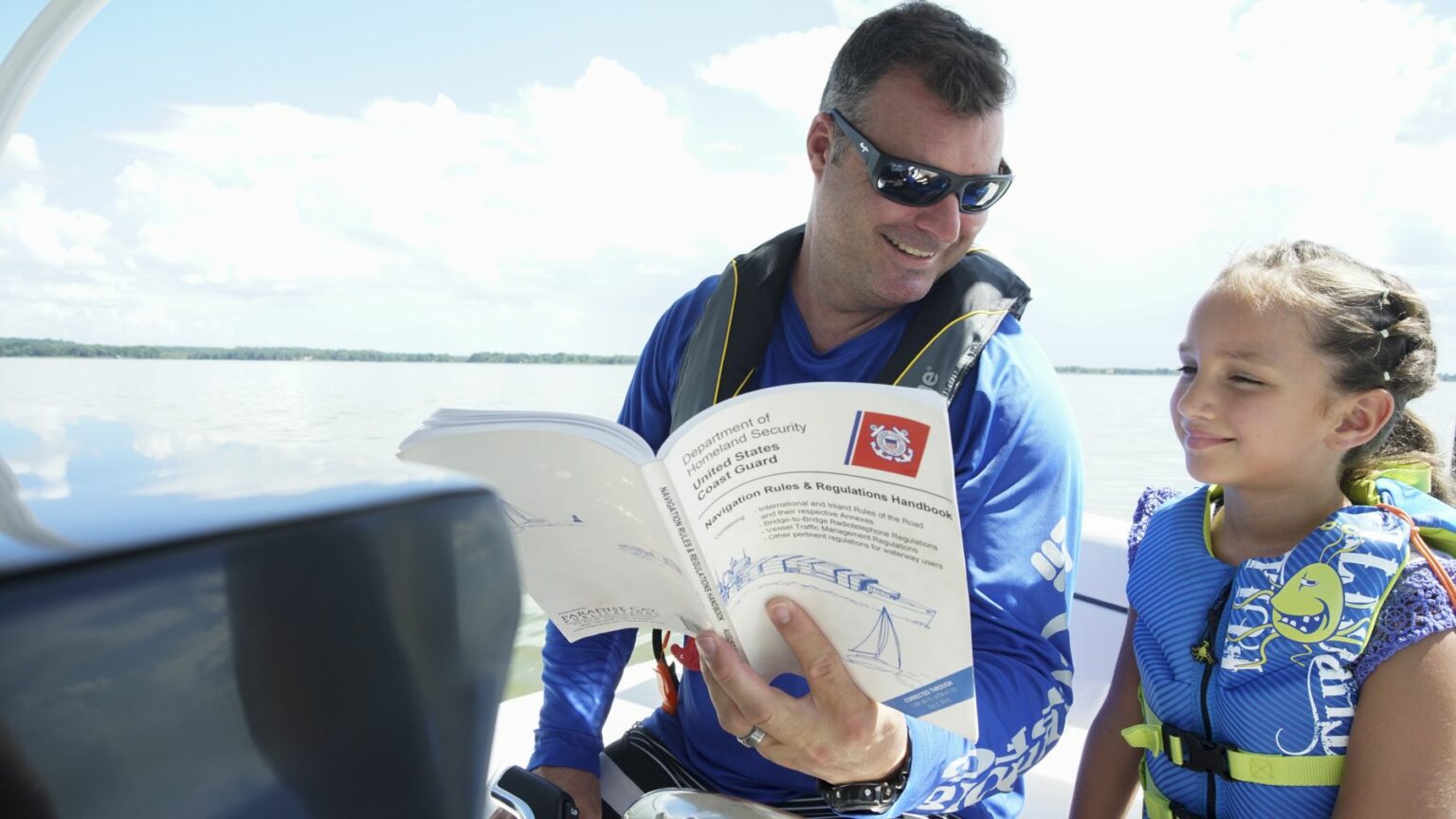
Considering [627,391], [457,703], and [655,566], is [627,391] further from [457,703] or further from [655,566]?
[457,703]

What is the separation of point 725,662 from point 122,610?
0.92m

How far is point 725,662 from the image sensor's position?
1.18m

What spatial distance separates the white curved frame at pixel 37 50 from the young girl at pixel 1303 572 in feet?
6.86

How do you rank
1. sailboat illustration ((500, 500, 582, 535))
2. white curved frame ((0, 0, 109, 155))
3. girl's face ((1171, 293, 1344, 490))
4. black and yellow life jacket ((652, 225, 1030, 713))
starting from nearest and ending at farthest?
sailboat illustration ((500, 500, 582, 535)) → girl's face ((1171, 293, 1344, 490)) → black and yellow life jacket ((652, 225, 1030, 713)) → white curved frame ((0, 0, 109, 155))

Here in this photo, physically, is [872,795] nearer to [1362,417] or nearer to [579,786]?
[579,786]

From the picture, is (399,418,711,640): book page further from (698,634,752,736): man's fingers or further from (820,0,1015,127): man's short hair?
(820,0,1015,127): man's short hair

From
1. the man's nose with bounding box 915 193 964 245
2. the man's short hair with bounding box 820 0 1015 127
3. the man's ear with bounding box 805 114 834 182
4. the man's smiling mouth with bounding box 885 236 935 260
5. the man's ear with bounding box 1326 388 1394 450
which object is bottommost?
the man's ear with bounding box 1326 388 1394 450

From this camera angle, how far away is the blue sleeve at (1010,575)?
1.38m

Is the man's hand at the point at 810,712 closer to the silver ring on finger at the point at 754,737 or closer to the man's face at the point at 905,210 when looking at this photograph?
the silver ring on finger at the point at 754,737

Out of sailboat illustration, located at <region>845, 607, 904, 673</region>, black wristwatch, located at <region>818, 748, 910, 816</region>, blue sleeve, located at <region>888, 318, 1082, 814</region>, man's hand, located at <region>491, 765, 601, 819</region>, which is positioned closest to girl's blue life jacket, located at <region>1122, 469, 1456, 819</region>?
blue sleeve, located at <region>888, 318, 1082, 814</region>

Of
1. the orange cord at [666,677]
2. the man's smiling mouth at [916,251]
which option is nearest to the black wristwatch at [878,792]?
the orange cord at [666,677]

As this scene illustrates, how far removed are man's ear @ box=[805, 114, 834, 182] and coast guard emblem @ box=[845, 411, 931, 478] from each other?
102 centimetres

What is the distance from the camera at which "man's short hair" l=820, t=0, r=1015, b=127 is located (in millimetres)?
1734

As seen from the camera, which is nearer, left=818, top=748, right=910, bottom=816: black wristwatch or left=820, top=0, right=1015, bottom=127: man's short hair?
left=818, top=748, right=910, bottom=816: black wristwatch
